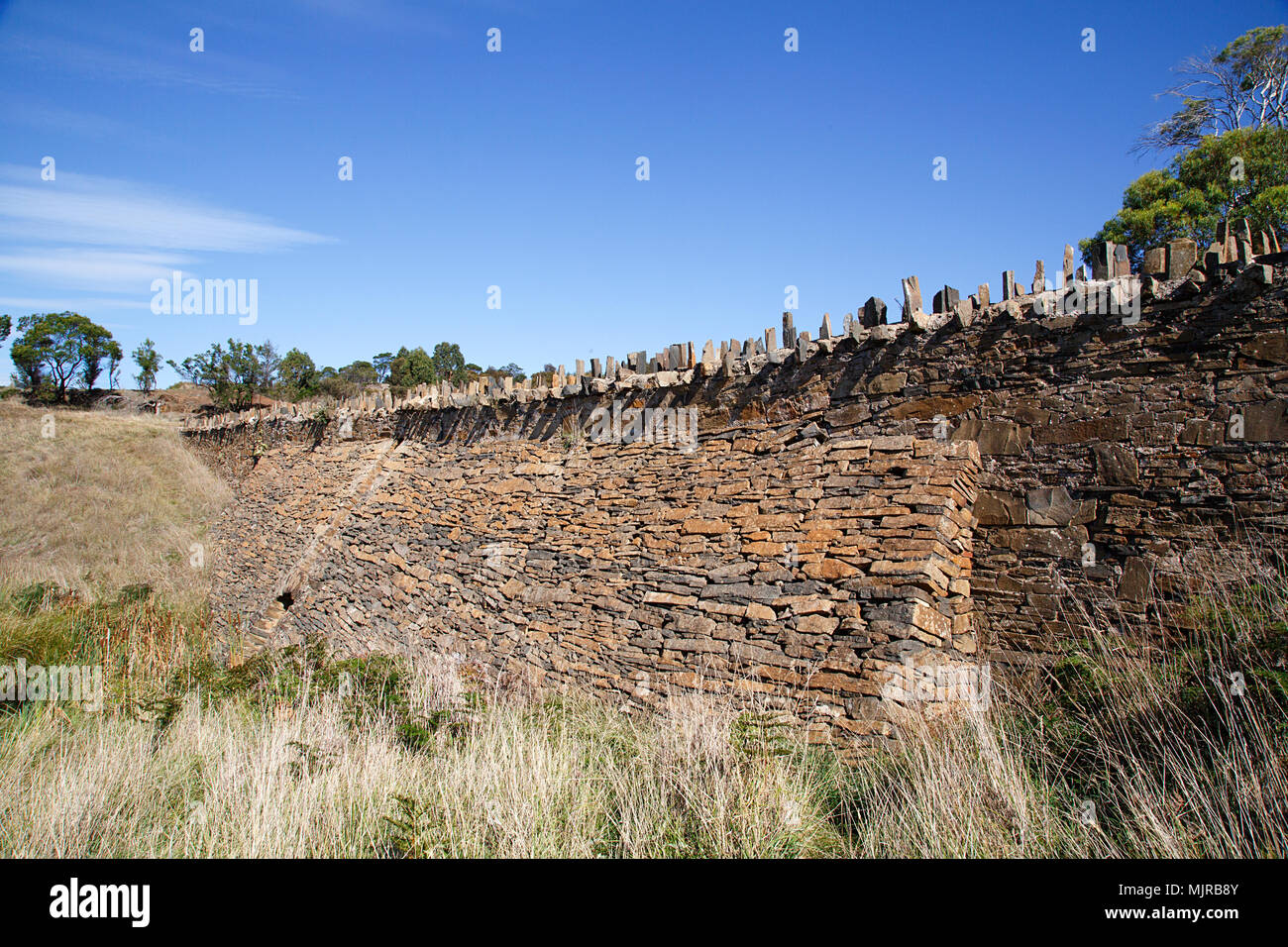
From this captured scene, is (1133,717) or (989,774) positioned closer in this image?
(989,774)

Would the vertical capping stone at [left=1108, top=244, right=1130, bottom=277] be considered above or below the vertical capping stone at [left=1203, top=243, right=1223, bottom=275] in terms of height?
above

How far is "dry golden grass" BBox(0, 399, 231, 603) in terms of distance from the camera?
53.7ft

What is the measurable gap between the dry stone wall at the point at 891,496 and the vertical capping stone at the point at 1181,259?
21mm

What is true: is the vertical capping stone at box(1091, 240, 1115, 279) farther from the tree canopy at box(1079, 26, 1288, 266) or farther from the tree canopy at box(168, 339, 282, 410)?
the tree canopy at box(168, 339, 282, 410)

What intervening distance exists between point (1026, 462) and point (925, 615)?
1.89 m

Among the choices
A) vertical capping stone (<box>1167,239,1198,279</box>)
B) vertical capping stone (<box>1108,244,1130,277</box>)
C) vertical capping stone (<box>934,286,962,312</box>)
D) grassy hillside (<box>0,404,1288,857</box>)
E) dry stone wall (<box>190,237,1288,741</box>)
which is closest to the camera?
grassy hillside (<box>0,404,1288,857</box>)

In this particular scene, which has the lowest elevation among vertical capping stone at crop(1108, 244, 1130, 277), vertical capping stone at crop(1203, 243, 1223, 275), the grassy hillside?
the grassy hillside

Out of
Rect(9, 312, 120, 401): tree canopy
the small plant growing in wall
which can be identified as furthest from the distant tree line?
the small plant growing in wall

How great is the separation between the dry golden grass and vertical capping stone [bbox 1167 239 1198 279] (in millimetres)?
17457

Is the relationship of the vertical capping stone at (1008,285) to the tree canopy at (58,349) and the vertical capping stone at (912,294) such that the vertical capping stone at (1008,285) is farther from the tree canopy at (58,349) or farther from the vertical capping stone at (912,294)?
the tree canopy at (58,349)

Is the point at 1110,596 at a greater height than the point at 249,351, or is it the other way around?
the point at 249,351

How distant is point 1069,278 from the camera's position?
21.2 ft

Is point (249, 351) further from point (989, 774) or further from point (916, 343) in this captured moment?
point (989, 774)
